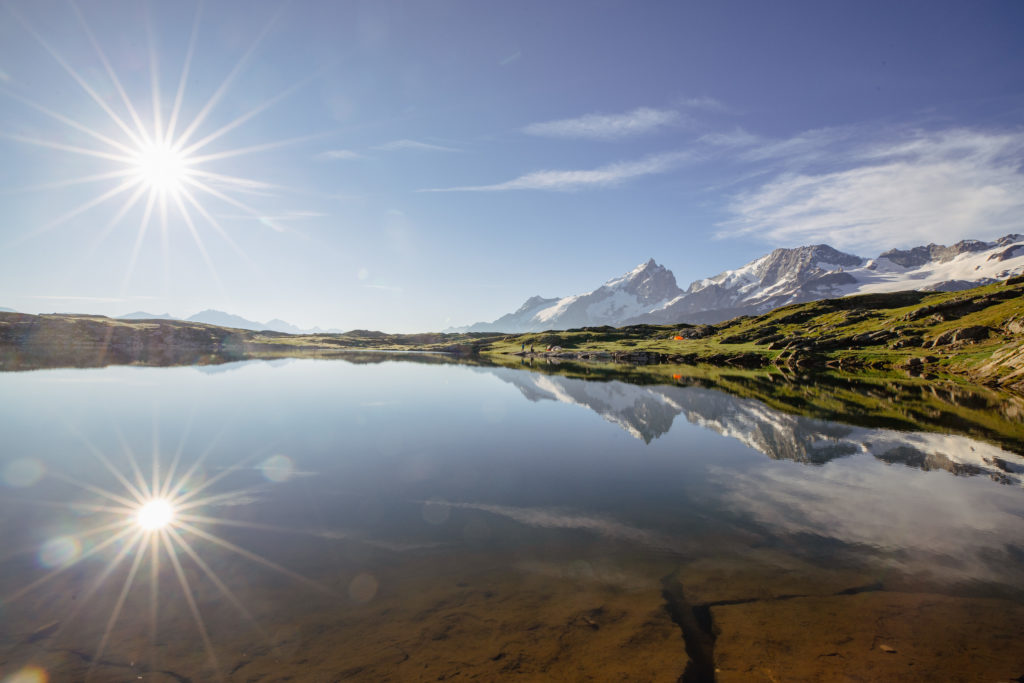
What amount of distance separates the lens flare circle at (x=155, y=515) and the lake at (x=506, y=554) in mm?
→ 160

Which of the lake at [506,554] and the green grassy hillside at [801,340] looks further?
the green grassy hillside at [801,340]

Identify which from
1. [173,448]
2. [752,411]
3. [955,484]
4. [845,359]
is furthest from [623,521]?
[845,359]

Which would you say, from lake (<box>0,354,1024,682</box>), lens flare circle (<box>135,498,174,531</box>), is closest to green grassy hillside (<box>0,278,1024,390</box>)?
lake (<box>0,354,1024,682</box>)

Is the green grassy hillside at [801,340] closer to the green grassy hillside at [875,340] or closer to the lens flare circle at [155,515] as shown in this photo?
the green grassy hillside at [875,340]

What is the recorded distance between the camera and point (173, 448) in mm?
23000

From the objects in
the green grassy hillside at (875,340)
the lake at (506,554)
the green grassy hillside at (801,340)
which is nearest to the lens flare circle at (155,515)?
Result: the lake at (506,554)

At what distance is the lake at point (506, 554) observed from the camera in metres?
8.16

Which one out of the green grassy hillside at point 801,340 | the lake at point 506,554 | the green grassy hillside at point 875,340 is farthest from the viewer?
the green grassy hillside at point 801,340

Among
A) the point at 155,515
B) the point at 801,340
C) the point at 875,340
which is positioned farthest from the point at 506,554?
the point at 801,340

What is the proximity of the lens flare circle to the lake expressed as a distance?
16cm

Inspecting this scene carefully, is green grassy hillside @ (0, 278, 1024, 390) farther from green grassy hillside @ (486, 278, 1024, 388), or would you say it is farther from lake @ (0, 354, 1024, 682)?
lake @ (0, 354, 1024, 682)

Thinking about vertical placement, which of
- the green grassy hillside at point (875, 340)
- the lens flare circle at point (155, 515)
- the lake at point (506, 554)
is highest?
the green grassy hillside at point (875, 340)

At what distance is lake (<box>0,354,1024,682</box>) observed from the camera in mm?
8156

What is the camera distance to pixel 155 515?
1493cm
